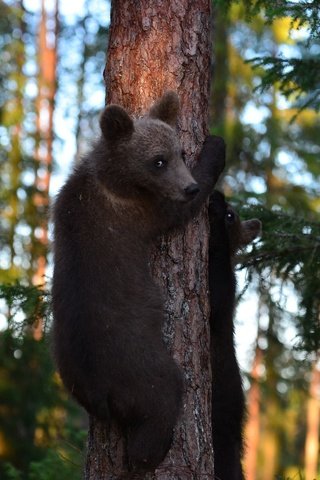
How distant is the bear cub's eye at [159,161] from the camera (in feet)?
19.3

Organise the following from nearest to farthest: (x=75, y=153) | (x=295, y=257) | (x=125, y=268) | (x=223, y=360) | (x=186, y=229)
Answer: (x=125, y=268) → (x=186, y=229) → (x=223, y=360) → (x=295, y=257) → (x=75, y=153)

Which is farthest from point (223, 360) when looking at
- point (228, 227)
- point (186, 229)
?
point (186, 229)

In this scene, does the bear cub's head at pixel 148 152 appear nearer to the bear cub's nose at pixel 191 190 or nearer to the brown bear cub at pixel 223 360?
the bear cub's nose at pixel 191 190

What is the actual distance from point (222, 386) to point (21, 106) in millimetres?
13500

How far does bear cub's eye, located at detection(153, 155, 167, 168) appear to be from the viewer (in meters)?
5.87

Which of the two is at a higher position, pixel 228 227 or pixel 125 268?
pixel 228 227

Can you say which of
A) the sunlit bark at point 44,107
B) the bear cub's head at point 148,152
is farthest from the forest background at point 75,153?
the bear cub's head at point 148,152

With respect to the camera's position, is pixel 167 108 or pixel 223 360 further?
pixel 223 360

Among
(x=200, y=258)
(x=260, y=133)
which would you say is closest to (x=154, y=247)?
(x=200, y=258)

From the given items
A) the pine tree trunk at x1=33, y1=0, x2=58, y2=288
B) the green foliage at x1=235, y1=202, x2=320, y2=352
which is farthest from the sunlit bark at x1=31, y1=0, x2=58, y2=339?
the green foliage at x1=235, y1=202, x2=320, y2=352

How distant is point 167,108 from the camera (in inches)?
231

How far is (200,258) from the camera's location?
571cm

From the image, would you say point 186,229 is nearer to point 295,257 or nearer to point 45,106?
point 295,257

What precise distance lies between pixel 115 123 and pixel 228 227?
2.38 m
